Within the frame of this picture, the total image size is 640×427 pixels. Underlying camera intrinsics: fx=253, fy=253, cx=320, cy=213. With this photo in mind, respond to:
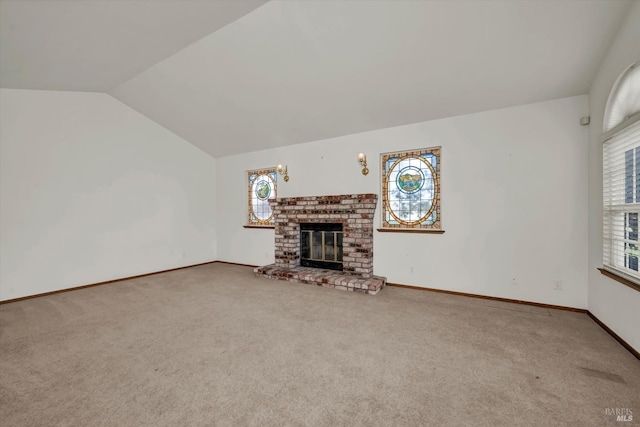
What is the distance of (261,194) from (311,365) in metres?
4.46

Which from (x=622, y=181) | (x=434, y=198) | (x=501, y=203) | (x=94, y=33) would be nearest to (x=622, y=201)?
(x=622, y=181)

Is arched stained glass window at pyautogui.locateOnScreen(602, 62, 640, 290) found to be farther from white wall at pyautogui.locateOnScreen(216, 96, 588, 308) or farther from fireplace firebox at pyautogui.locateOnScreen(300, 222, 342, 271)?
fireplace firebox at pyautogui.locateOnScreen(300, 222, 342, 271)

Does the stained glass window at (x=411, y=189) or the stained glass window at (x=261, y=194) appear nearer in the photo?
the stained glass window at (x=411, y=189)

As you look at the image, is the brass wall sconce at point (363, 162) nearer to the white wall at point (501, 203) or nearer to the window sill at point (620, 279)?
the white wall at point (501, 203)

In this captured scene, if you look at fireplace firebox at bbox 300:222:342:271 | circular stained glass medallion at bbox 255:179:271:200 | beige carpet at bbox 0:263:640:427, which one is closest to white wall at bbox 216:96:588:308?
beige carpet at bbox 0:263:640:427

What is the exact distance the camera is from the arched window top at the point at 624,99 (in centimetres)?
222

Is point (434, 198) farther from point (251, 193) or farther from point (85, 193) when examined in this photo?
point (85, 193)

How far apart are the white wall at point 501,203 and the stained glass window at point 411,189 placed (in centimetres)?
14

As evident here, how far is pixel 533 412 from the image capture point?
60.4 inches

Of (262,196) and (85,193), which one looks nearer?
(85,193)

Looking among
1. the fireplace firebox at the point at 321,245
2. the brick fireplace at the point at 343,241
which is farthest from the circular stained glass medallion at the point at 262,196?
the fireplace firebox at the point at 321,245

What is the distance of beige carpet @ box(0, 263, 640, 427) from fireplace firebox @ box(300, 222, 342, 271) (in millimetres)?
1489

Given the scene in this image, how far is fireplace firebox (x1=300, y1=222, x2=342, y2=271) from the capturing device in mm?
4828

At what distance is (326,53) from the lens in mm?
3086
